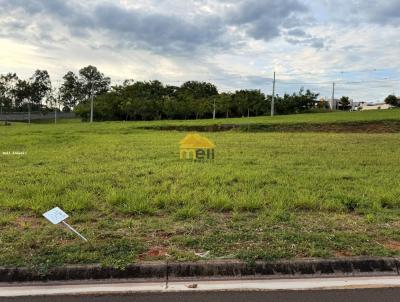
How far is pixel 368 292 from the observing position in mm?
3758

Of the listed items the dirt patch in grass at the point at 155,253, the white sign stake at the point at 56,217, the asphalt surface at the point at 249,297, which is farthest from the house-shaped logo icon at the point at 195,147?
the asphalt surface at the point at 249,297

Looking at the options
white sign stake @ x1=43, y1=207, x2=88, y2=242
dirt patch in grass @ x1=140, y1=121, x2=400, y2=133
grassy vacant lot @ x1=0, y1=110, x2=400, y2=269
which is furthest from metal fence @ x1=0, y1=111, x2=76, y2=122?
white sign stake @ x1=43, y1=207, x2=88, y2=242

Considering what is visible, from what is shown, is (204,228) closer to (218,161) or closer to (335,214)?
(335,214)

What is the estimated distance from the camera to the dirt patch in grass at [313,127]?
29417mm

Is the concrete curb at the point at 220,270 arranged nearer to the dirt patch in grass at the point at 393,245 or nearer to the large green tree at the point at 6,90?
the dirt patch in grass at the point at 393,245

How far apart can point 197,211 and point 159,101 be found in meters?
59.9

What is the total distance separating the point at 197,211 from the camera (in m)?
5.86

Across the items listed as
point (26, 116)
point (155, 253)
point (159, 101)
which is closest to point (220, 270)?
point (155, 253)

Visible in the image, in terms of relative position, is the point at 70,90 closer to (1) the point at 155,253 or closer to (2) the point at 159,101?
(2) the point at 159,101

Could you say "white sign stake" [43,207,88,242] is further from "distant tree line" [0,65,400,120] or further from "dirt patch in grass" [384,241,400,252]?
"distant tree line" [0,65,400,120]

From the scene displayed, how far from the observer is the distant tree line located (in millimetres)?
64062

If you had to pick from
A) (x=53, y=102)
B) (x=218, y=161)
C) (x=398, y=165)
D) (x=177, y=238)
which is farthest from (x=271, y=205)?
(x=53, y=102)

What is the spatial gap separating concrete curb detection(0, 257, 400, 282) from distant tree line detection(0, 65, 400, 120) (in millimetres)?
51735

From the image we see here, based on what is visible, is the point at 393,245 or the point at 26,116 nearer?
the point at 393,245
